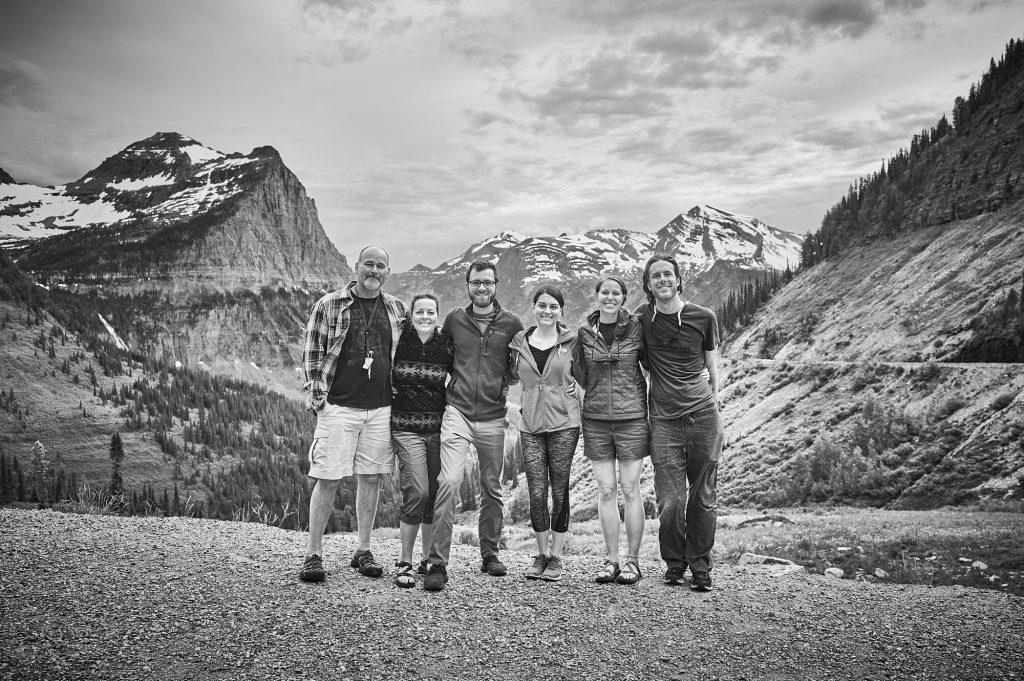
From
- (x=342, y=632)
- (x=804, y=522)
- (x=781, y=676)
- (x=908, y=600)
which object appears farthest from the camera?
(x=804, y=522)

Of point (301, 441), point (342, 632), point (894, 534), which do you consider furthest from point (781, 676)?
point (301, 441)

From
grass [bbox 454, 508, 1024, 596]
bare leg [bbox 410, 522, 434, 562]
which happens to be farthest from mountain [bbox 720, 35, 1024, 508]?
bare leg [bbox 410, 522, 434, 562]

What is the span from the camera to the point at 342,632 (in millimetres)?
5934

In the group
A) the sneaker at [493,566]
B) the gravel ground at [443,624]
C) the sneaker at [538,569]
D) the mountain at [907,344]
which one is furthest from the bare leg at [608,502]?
the mountain at [907,344]

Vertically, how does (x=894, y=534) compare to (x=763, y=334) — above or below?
below

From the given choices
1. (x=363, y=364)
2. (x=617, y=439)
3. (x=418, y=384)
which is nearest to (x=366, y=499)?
(x=418, y=384)

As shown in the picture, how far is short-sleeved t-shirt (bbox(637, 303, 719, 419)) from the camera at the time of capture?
7.42 meters

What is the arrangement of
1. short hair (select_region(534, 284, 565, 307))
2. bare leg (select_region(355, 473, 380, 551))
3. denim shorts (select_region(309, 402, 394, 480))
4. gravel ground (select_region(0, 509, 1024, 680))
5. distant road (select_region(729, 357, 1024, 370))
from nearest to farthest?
gravel ground (select_region(0, 509, 1024, 680)), denim shorts (select_region(309, 402, 394, 480)), bare leg (select_region(355, 473, 380, 551)), short hair (select_region(534, 284, 565, 307)), distant road (select_region(729, 357, 1024, 370))

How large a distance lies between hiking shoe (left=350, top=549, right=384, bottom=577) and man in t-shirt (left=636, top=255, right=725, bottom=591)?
372cm

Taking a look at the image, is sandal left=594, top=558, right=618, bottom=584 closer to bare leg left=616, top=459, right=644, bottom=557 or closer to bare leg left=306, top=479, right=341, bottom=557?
bare leg left=616, top=459, right=644, bottom=557

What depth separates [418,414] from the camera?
746 cm

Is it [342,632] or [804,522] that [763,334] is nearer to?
[804,522]

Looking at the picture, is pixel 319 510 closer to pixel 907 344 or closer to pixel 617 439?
pixel 617 439

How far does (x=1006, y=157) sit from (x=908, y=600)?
92.0m
